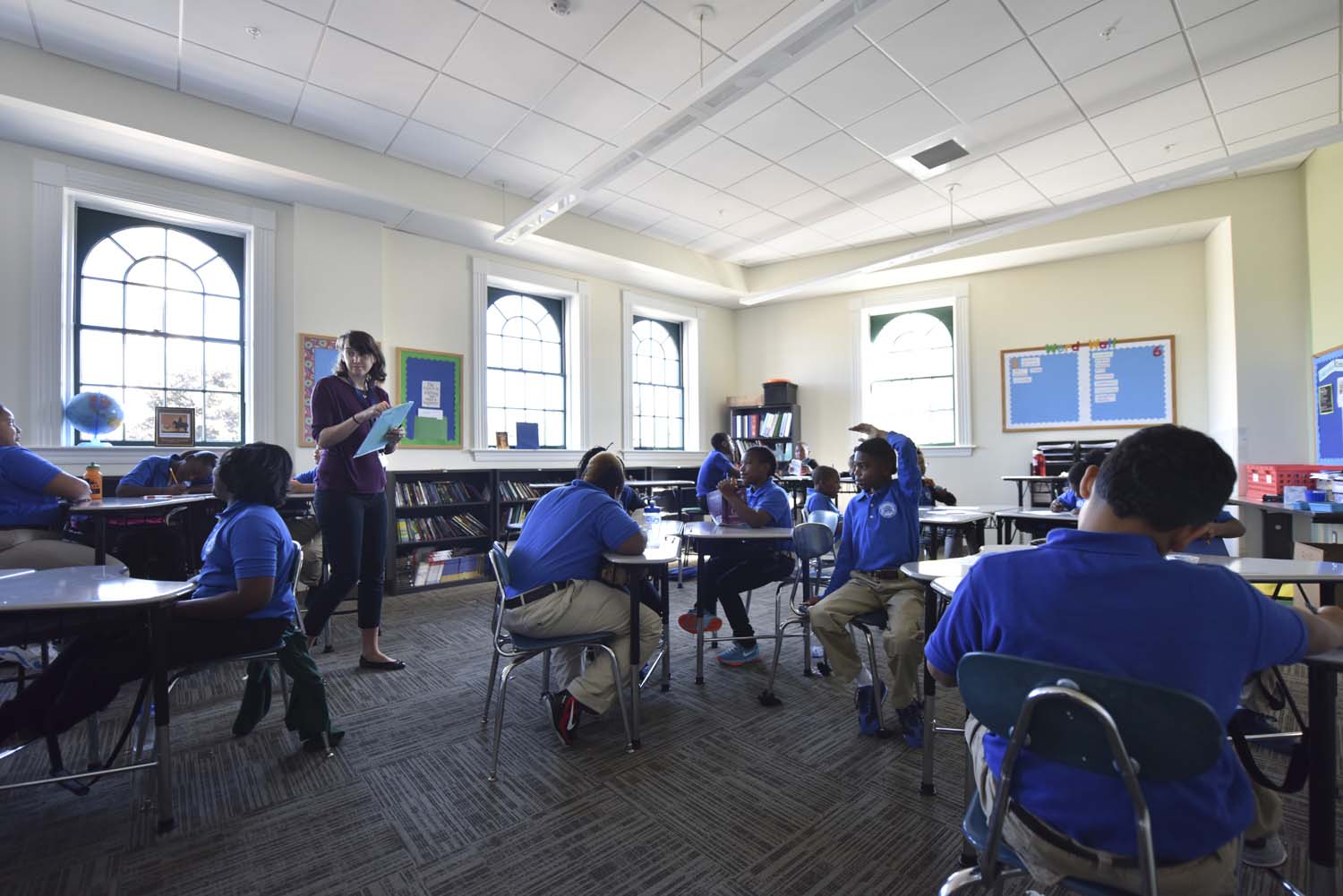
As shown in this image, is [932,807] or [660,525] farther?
[660,525]

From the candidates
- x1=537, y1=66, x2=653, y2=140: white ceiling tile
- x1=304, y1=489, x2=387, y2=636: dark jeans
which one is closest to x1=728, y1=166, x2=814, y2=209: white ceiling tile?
x1=537, y1=66, x2=653, y2=140: white ceiling tile

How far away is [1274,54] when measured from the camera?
377 cm

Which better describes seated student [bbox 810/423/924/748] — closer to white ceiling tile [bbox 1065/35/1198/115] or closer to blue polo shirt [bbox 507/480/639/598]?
blue polo shirt [bbox 507/480/639/598]

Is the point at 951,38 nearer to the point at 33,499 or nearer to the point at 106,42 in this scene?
the point at 106,42

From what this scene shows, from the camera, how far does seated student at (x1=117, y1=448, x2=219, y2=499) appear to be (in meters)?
3.93

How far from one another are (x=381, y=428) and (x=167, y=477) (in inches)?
97.0

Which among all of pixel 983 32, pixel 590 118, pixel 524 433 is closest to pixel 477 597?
pixel 524 433

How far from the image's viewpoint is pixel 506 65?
3.88 metres

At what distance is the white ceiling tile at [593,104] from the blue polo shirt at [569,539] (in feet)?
9.83

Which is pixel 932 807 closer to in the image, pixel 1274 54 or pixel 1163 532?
pixel 1163 532

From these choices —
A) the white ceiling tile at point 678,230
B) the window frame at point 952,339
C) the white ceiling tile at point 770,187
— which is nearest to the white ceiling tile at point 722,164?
the white ceiling tile at point 770,187

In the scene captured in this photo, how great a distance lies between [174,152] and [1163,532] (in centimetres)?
567

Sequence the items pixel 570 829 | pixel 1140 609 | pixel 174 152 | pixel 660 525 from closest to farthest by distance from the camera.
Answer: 1. pixel 1140 609
2. pixel 570 829
3. pixel 660 525
4. pixel 174 152

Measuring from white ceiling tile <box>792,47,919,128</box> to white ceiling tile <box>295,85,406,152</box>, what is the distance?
291 centimetres
